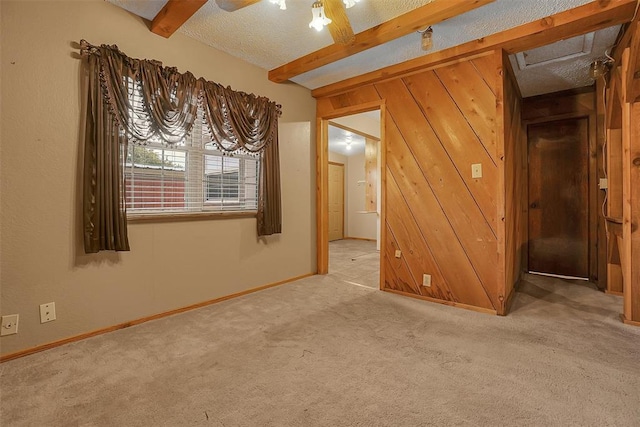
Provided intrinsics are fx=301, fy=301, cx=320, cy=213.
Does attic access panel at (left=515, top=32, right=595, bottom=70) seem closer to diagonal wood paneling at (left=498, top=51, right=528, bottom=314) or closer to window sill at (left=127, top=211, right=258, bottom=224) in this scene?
diagonal wood paneling at (left=498, top=51, right=528, bottom=314)

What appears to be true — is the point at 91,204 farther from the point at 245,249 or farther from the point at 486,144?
the point at 486,144

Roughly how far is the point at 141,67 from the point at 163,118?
1.25ft

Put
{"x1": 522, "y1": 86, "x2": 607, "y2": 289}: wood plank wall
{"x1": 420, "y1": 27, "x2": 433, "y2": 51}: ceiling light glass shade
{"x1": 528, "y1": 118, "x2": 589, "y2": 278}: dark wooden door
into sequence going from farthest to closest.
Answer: {"x1": 528, "y1": 118, "x2": 589, "y2": 278}: dark wooden door < {"x1": 522, "y1": 86, "x2": 607, "y2": 289}: wood plank wall < {"x1": 420, "y1": 27, "x2": 433, "y2": 51}: ceiling light glass shade

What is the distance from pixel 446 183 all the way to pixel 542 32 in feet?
4.41

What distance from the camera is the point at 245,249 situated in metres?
3.11

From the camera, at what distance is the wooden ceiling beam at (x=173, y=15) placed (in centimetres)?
210

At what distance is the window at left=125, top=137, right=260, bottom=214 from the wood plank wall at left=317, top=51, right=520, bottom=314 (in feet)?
5.06

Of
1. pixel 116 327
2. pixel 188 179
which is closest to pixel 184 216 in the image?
pixel 188 179

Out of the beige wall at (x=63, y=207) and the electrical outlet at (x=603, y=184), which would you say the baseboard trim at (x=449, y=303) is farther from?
the electrical outlet at (x=603, y=184)

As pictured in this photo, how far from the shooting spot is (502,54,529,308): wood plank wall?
106 inches

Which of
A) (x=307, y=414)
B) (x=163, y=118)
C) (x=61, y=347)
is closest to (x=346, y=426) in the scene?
(x=307, y=414)

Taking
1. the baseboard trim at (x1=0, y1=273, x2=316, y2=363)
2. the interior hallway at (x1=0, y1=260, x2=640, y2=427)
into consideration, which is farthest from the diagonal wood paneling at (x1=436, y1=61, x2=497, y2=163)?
the baseboard trim at (x1=0, y1=273, x2=316, y2=363)

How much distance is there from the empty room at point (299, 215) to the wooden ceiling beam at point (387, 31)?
2 centimetres

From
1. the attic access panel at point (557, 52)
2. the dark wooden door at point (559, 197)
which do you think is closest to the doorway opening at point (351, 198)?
the attic access panel at point (557, 52)
